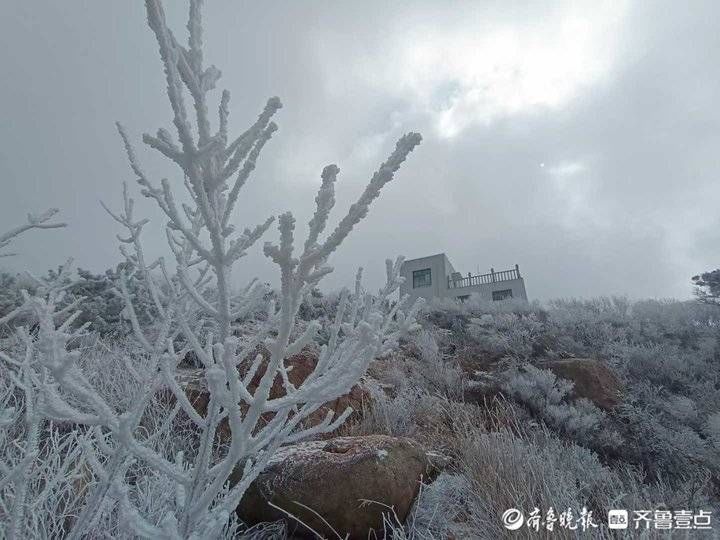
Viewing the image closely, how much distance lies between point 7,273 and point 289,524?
457 inches

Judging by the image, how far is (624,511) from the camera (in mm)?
2285

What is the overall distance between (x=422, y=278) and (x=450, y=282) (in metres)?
2.01

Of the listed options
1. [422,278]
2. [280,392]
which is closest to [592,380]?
[280,392]

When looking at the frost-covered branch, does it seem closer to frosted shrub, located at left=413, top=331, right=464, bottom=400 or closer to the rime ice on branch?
the rime ice on branch

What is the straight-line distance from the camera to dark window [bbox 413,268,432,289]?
27784 millimetres

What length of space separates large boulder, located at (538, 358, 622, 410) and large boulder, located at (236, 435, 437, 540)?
3970 millimetres

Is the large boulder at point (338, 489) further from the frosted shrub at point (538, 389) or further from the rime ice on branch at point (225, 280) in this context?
the frosted shrub at point (538, 389)

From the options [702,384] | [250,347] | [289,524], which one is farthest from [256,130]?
[702,384]

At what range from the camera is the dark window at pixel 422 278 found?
27784 mm

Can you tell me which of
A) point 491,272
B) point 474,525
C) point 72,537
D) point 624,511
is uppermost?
point 491,272

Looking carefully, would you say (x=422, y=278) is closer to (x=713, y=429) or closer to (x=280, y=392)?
(x=713, y=429)

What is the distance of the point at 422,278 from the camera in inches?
1113

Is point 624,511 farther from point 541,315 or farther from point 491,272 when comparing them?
point 491,272

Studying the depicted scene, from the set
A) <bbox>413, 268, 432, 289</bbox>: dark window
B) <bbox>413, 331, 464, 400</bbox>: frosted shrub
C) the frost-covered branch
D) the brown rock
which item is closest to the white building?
<bbox>413, 268, 432, 289</bbox>: dark window
